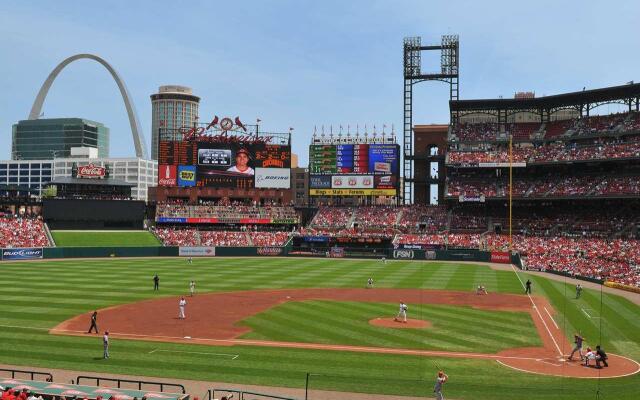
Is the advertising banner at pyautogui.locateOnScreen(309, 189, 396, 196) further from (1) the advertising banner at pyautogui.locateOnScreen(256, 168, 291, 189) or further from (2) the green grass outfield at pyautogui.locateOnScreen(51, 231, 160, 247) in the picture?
(2) the green grass outfield at pyautogui.locateOnScreen(51, 231, 160, 247)

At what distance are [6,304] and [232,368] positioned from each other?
23.1m

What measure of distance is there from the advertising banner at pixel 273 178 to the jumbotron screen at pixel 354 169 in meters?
4.38

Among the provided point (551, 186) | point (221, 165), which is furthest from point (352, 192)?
point (551, 186)

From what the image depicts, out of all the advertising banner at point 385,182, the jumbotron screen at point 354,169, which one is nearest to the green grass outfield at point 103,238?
the jumbotron screen at point 354,169

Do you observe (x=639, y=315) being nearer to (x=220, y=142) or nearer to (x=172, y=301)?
(x=172, y=301)

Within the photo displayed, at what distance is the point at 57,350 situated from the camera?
2664 cm

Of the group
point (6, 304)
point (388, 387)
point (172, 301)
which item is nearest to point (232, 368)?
point (388, 387)

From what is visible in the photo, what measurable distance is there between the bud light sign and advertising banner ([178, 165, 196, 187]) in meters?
26.8

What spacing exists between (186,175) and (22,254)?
97.1 ft

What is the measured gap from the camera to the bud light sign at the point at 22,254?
71537 millimetres

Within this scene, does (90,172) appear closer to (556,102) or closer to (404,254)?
(404,254)

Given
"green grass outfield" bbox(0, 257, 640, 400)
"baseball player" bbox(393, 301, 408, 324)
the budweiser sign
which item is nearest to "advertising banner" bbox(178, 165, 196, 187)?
the budweiser sign

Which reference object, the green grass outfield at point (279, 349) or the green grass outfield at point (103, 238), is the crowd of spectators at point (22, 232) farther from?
the green grass outfield at point (279, 349)

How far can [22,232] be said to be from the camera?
3130 inches
